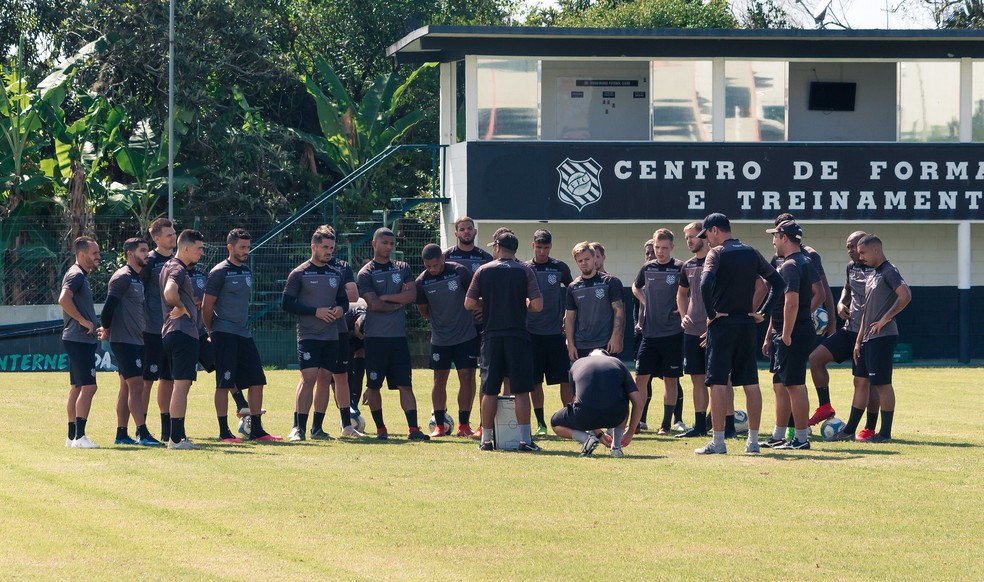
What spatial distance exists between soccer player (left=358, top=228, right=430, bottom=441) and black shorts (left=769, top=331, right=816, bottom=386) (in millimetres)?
3463

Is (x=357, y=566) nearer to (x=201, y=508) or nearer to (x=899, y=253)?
(x=201, y=508)

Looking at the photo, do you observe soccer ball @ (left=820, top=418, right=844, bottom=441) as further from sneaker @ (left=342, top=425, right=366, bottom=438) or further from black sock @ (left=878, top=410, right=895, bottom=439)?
sneaker @ (left=342, top=425, right=366, bottom=438)

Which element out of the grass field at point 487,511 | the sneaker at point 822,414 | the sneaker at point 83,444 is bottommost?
the grass field at point 487,511

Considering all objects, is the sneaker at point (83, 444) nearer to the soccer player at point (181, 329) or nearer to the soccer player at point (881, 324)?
the soccer player at point (181, 329)

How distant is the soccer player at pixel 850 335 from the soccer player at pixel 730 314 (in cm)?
188

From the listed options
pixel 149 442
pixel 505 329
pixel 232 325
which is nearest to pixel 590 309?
pixel 505 329

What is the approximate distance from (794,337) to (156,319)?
599cm

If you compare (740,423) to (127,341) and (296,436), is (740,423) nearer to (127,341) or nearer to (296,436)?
(296,436)

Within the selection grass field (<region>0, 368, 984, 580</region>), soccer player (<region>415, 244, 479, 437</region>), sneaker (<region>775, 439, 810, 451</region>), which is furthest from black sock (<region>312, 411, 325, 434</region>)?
sneaker (<region>775, 439, 810, 451</region>)

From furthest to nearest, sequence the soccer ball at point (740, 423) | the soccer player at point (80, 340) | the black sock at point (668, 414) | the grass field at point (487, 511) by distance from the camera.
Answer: the black sock at point (668, 414)
the soccer ball at point (740, 423)
the soccer player at point (80, 340)
the grass field at point (487, 511)

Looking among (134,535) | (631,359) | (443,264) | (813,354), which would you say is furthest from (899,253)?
(134,535)

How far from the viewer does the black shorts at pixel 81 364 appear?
1234cm

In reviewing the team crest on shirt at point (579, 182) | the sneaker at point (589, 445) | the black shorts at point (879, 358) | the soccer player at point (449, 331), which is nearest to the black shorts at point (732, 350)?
the sneaker at point (589, 445)

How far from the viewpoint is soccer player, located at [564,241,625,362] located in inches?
518
